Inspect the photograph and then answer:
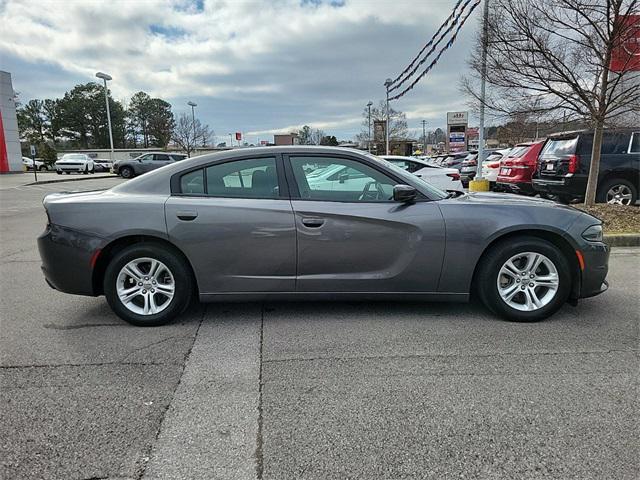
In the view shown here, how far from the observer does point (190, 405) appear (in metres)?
2.57

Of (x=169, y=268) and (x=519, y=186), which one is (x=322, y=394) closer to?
(x=169, y=268)

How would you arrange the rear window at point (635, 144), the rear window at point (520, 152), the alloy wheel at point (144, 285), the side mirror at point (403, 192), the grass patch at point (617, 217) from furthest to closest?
the rear window at point (520, 152)
the rear window at point (635, 144)
the grass patch at point (617, 217)
the alloy wheel at point (144, 285)
the side mirror at point (403, 192)

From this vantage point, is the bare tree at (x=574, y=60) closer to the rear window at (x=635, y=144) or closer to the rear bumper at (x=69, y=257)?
the rear window at (x=635, y=144)

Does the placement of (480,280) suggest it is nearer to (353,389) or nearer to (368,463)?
(353,389)

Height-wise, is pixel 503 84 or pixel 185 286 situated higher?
pixel 503 84

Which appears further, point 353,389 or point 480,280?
point 480,280

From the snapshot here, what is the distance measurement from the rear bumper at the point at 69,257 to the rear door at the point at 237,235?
74 centimetres

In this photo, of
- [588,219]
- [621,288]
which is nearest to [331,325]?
[588,219]

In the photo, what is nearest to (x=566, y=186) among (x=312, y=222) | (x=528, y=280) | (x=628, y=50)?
(x=628, y=50)

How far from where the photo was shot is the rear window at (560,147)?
8723mm

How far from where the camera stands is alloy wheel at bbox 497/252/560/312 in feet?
12.1

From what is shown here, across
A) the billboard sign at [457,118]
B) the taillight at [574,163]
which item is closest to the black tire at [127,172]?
the billboard sign at [457,118]

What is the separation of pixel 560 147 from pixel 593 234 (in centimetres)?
624

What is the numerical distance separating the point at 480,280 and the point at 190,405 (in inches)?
99.0
